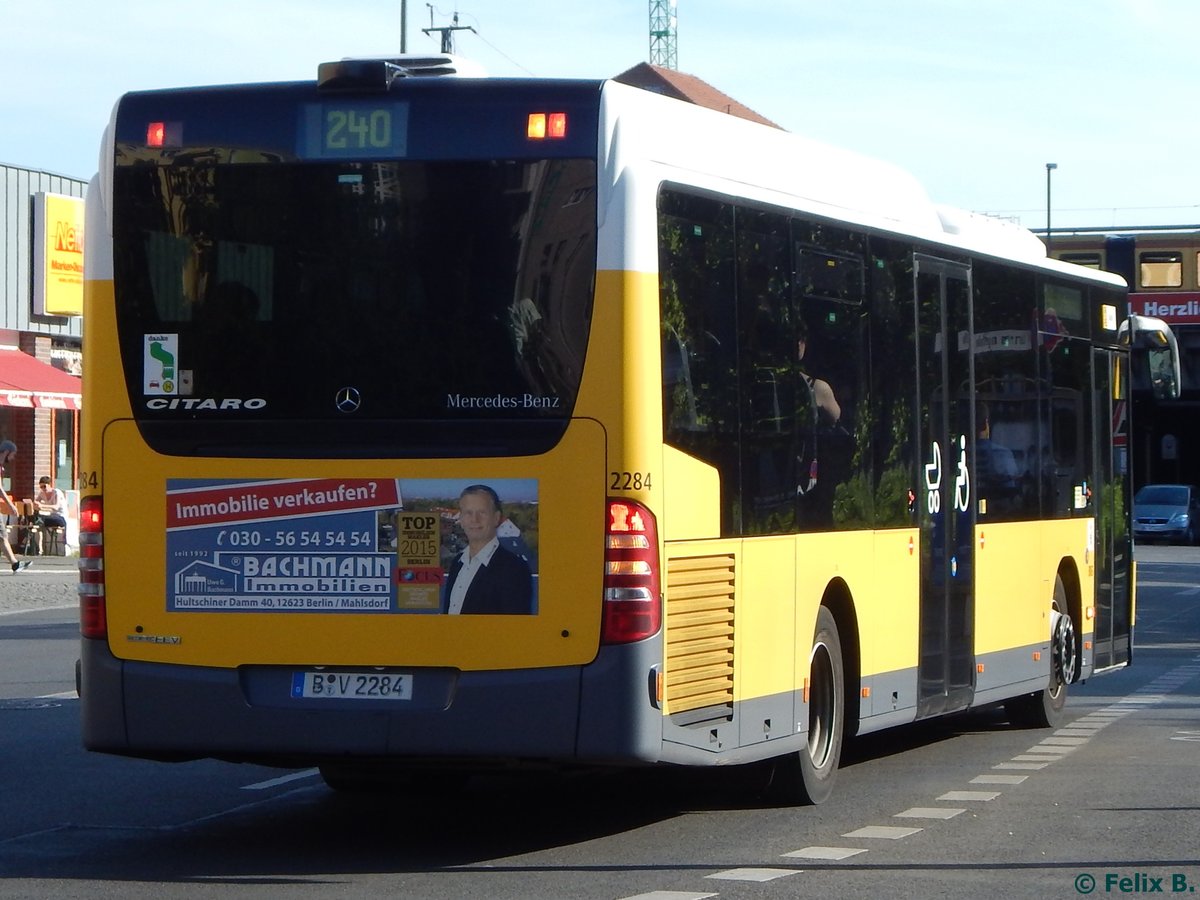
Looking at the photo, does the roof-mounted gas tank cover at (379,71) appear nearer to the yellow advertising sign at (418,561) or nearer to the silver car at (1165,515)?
the yellow advertising sign at (418,561)

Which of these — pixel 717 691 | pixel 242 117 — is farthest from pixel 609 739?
pixel 242 117

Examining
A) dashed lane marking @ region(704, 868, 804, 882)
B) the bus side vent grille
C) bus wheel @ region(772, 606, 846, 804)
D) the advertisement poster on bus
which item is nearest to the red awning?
bus wheel @ region(772, 606, 846, 804)

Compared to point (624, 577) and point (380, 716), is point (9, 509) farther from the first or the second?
point (624, 577)

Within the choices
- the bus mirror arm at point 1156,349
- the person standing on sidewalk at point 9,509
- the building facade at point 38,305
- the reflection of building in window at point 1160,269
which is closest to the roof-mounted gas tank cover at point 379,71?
the bus mirror arm at point 1156,349

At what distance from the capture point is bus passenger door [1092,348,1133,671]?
52.0 ft

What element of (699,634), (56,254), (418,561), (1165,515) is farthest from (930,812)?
(1165,515)

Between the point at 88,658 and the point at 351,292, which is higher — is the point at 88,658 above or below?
below

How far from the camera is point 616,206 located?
869 centimetres

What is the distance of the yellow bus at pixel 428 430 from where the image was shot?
8633 millimetres

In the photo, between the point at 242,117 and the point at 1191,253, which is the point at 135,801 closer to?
the point at 242,117

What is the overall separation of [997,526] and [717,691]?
4.73 meters

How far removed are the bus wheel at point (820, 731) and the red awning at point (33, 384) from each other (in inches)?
1129

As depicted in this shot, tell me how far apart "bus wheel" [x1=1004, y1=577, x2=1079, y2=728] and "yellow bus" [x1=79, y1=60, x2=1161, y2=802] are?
5.26 metres

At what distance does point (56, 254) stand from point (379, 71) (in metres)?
34.3
